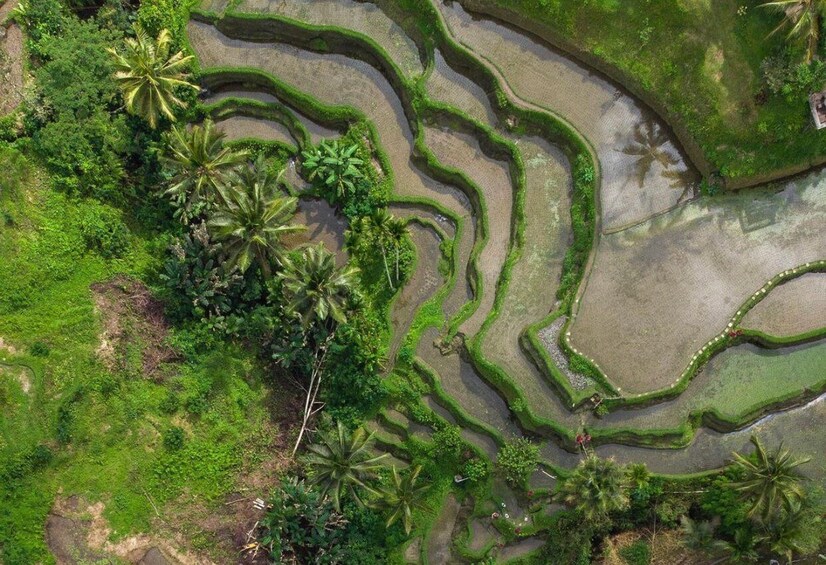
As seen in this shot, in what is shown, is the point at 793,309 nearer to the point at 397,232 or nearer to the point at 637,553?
the point at 637,553

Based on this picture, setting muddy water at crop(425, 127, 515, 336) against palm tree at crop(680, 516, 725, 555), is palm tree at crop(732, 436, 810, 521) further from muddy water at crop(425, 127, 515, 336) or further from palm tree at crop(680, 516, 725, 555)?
muddy water at crop(425, 127, 515, 336)

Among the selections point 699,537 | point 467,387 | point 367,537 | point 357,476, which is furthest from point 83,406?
point 699,537

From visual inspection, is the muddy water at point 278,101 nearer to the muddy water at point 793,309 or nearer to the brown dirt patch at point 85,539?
the brown dirt patch at point 85,539

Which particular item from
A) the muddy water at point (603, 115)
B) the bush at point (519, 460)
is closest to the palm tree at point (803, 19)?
the muddy water at point (603, 115)

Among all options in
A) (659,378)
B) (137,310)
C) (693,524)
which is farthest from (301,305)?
(693,524)

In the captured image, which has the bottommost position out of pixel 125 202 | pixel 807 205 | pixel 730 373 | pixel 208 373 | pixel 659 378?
pixel 208 373

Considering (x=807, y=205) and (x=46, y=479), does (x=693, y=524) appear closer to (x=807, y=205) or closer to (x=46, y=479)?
(x=807, y=205)

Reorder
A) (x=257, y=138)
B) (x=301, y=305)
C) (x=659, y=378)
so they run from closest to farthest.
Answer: (x=301, y=305) → (x=659, y=378) → (x=257, y=138)
